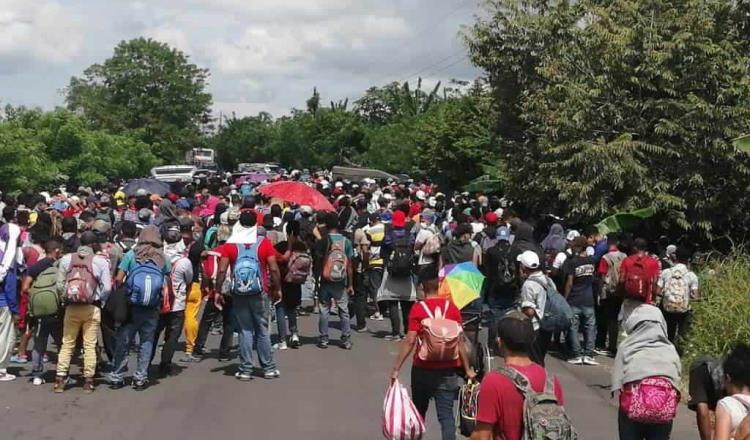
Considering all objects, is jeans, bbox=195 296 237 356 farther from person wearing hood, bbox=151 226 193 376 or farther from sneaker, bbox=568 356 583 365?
sneaker, bbox=568 356 583 365

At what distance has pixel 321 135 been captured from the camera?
219ft

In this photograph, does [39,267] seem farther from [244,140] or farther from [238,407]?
[244,140]

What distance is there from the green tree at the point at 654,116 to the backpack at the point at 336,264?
5.59 m

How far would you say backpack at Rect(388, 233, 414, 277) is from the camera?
39.6 ft

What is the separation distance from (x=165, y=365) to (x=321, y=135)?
57.0 meters

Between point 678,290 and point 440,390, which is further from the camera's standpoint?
point 678,290

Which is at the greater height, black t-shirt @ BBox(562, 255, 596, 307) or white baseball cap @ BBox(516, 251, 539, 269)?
white baseball cap @ BBox(516, 251, 539, 269)

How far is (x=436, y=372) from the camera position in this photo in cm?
668

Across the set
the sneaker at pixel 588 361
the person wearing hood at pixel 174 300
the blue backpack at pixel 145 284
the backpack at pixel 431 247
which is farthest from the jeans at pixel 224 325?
the sneaker at pixel 588 361

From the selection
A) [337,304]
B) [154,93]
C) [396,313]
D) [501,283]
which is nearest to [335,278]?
[337,304]

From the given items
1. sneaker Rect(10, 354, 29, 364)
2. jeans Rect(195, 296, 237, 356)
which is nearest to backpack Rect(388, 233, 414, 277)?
jeans Rect(195, 296, 237, 356)

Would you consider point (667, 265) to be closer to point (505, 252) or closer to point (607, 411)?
point (505, 252)

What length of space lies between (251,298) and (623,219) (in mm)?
7450

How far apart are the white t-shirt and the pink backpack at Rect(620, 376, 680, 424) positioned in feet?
3.19
